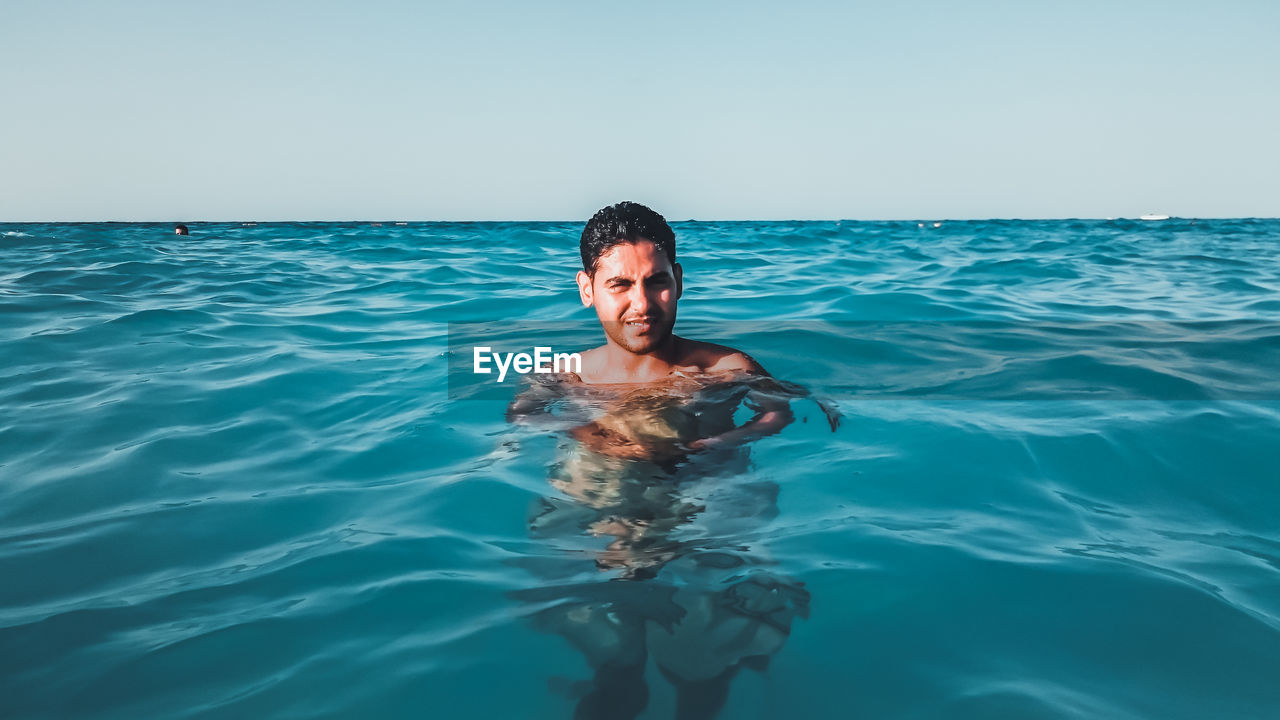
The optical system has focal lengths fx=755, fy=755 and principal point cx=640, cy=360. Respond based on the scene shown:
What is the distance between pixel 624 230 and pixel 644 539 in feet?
4.97

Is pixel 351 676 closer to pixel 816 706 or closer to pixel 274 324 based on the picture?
pixel 816 706

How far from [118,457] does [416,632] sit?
2515 mm

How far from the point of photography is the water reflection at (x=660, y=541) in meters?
1.99

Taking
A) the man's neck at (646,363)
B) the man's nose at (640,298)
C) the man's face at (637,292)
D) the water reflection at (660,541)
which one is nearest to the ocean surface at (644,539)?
the water reflection at (660,541)

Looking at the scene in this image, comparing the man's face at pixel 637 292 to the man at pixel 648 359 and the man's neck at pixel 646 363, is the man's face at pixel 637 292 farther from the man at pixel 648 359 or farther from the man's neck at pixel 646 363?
the man's neck at pixel 646 363

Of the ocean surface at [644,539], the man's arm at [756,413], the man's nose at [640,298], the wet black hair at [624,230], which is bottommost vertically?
the ocean surface at [644,539]

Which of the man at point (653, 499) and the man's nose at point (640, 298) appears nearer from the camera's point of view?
the man at point (653, 499)

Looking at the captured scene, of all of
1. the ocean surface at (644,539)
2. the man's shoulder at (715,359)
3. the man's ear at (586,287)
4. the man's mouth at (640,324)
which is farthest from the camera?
the man's shoulder at (715,359)

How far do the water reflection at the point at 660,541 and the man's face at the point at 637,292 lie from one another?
34 centimetres

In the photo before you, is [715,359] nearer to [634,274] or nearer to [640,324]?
[640,324]

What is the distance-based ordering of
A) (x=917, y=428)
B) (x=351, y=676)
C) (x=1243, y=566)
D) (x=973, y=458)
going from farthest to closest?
(x=917, y=428) → (x=973, y=458) → (x=1243, y=566) → (x=351, y=676)

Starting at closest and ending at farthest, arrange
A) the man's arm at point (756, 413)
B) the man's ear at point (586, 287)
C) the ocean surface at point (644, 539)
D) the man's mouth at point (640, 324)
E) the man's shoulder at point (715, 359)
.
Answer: the ocean surface at point (644, 539) < the man's arm at point (756, 413) < the man's mouth at point (640, 324) < the man's ear at point (586, 287) < the man's shoulder at point (715, 359)

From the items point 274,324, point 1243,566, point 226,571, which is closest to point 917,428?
point 1243,566

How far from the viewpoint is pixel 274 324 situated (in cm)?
738
